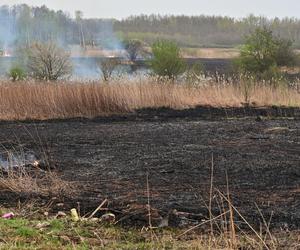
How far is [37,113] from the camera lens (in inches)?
600

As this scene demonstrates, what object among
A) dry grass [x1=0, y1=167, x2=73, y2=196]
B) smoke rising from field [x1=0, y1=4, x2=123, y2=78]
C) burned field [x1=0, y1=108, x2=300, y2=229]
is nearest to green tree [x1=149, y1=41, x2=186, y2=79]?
smoke rising from field [x1=0, y1=4, x2=123, y2=78]

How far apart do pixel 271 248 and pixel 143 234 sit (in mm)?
1193

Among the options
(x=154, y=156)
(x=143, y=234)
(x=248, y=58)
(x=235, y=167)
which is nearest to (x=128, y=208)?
(x=143, y=234)

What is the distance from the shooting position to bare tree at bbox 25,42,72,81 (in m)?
24.3

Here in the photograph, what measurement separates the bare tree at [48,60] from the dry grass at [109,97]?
8.19 metres

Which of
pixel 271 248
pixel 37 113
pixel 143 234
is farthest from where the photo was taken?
pixel 37 113

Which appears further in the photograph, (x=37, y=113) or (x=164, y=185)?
(x=37, y=113)

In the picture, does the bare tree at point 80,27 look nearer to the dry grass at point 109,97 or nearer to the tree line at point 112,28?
the tree line at point 112,28

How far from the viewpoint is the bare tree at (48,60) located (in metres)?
24.3

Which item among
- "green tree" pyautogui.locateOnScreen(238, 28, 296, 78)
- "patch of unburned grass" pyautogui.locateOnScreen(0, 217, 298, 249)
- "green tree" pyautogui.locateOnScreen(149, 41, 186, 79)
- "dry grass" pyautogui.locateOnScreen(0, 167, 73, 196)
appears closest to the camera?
"patch of unburned grass" pyautogui.locateOnScreen(0, 217, 298, 249)

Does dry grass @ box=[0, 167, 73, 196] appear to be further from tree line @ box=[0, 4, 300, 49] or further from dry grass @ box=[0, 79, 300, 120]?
tree line @ box=[0, 4, 300, 49]

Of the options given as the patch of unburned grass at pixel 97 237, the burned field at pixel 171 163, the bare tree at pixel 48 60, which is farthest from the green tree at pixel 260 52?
the patch of unburned grass at pixel 97 237

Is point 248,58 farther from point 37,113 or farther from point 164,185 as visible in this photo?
point 164,185

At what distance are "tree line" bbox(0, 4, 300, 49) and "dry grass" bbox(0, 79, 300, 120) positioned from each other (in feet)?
38.0
